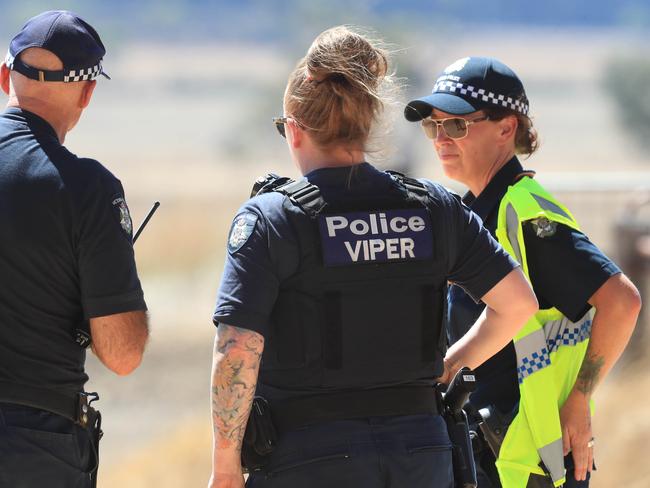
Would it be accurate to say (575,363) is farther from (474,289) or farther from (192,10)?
(192,10)

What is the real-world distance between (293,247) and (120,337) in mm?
614

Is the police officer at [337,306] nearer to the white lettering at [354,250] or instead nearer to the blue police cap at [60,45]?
the white lettering at [354,250]

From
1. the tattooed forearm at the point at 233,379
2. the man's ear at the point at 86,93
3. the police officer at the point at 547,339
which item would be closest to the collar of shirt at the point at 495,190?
the police officer at the point at 547,339

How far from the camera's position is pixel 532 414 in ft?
11.1

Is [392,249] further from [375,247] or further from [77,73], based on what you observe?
[77,73]

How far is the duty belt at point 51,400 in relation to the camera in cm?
301

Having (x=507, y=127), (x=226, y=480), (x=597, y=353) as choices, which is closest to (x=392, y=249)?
(x=226, y=480)

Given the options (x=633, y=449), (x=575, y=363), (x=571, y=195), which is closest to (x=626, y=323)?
(x=575, y=363)

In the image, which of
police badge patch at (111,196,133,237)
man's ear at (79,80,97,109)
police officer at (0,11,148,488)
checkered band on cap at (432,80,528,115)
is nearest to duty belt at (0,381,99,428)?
police officer at (0,11,148,488)

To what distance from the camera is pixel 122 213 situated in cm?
306

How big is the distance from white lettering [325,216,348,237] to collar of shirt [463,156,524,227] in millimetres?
820

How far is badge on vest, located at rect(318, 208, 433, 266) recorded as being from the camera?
2.80 m

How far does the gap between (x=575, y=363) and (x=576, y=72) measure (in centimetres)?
9836

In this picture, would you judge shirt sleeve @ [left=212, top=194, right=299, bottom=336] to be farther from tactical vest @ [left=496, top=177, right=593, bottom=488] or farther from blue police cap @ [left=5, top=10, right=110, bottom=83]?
tactical vest @ [left=496, top=177, right=593, bottom=488]
